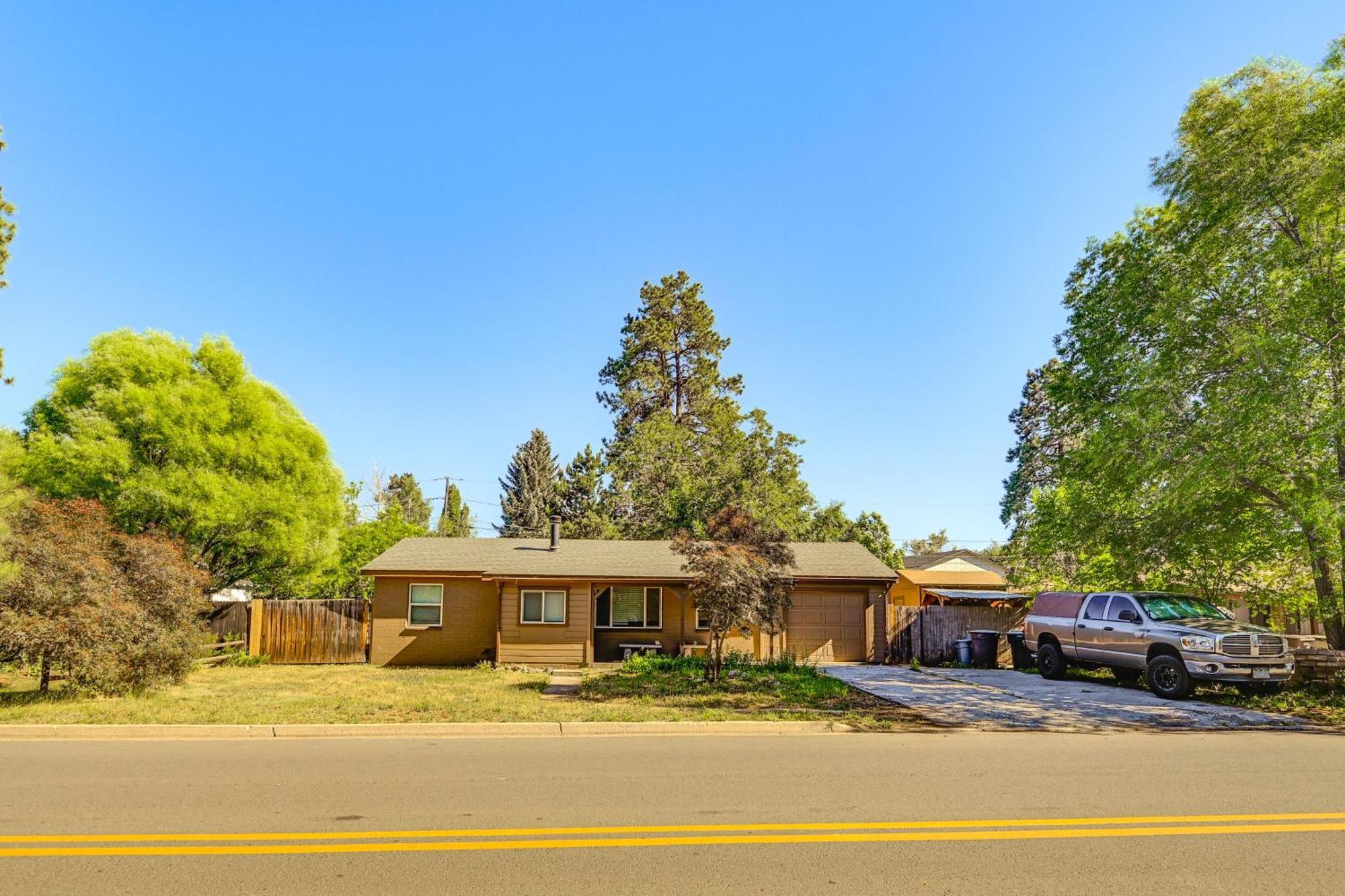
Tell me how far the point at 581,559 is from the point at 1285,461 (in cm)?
1696

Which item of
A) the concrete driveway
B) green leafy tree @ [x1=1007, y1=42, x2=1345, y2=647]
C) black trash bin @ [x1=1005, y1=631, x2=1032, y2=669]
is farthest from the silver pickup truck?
black trash bin @ [x1=1005, y1=631, x2=1032, y2=669]

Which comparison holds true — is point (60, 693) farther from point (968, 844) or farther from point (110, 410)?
point (968, 844)

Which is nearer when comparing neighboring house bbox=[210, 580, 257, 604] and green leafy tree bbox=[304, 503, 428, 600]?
green leafy tree bbox=[304, 503, 428, 600]

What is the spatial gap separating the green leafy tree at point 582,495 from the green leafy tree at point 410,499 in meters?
32.2

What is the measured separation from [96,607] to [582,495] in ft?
106

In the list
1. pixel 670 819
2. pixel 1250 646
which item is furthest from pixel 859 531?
pixel 670 819

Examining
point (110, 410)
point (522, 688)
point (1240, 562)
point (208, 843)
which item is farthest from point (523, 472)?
point (208, 843)

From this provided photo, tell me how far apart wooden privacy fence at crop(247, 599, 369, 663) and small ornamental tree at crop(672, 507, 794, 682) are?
12064 mm

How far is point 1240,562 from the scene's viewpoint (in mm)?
17016

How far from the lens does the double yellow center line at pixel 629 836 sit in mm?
5543

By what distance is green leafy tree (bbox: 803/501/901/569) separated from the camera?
47.4 meters

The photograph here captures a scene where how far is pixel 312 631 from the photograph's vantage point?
2305 cm

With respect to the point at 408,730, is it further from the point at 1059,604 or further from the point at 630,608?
the point at 1059,604

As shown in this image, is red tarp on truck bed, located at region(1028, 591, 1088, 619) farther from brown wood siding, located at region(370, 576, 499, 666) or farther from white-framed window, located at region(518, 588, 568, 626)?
brown wood siding, located at region(370, 576, 499, 666)
